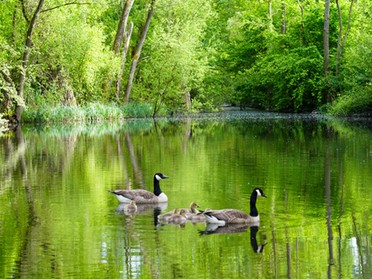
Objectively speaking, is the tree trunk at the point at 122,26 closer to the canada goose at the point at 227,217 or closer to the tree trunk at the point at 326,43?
the tree trunk at the point at 326,43

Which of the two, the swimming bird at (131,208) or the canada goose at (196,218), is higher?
the swimming bird at (131,208)

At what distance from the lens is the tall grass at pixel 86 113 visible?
43.2 metres

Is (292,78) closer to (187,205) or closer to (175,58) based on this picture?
(175,58)

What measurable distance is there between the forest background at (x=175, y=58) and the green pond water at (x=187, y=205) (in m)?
16.5

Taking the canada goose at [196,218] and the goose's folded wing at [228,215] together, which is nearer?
the goose's folded wing at [228,215]

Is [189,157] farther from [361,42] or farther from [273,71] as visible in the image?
[273,71]

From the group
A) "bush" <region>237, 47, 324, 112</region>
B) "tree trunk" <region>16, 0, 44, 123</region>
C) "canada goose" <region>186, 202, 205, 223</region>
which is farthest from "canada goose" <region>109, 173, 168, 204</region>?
"bush" <region>237, 47, 324, 112</region>

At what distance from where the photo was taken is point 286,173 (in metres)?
18.3

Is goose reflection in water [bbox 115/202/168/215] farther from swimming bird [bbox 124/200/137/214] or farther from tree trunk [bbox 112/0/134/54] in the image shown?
tree trunk [bbox 112/0/134/54]

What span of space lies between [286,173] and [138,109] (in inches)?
1348

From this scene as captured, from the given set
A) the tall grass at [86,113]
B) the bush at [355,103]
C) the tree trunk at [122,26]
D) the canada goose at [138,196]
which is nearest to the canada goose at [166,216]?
the canada goose at [138,196]

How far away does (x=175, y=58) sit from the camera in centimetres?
5125

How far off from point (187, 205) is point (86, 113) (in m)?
32.8

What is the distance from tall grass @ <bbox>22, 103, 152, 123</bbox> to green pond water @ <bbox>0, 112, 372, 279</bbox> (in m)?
16.6
